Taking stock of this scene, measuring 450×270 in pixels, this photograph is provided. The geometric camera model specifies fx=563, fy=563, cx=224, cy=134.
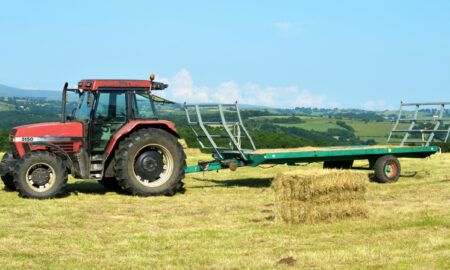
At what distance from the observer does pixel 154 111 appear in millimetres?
12156

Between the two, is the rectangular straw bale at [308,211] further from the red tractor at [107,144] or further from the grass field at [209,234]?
the red tractor at [107,144]

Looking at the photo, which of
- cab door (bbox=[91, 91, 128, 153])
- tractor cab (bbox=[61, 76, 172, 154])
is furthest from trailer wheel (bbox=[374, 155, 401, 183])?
cab door (bbox=[91, 91, 128, 153])

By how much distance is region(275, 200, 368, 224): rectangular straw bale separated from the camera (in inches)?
334

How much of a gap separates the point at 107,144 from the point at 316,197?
4952mm

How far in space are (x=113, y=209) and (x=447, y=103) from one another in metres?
9.91

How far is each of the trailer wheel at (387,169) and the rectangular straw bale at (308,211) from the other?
5.85 metres

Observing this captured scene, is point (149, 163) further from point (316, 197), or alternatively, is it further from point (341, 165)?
point (341, 165)

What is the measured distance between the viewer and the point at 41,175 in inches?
430

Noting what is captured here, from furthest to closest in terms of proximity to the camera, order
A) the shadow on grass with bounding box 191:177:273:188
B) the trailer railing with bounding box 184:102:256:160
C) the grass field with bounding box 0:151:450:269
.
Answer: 1. the shadow on grass with bounding box 191:177:273:188
2. the trailer railing with bounding box 184:102:256:160
3. the grass field with bounding box 0:151:450:269

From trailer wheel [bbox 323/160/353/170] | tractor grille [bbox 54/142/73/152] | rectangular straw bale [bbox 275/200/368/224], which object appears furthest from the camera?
trailer wheel [bbox 323/160/353/170]

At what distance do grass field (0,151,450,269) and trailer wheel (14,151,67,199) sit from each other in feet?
0.85

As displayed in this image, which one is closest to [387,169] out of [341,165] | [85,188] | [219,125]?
[341,165]

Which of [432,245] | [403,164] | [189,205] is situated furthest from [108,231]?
[403,164]

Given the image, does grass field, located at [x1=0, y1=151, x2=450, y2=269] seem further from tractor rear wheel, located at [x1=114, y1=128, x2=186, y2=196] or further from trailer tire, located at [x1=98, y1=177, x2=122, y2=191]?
trailer tire, located at [x1=98, y1=177, x2=122, y2=191]
